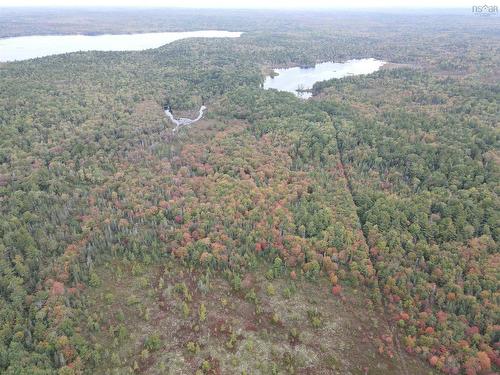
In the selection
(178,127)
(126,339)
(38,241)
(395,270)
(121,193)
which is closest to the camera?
(126,339)

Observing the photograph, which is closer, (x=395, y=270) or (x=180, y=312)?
(x=180, y=312)

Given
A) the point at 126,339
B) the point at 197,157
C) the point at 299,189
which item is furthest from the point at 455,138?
the point at 126,339

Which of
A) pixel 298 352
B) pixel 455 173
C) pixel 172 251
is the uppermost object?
pixel 455 173

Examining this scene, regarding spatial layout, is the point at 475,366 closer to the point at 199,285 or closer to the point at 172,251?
the point at 199,285

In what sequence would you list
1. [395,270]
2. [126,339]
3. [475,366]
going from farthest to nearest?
[395,270] → [126,339] → [475,366]

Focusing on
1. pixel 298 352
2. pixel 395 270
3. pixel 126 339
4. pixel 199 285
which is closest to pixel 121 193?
pixel 199 285

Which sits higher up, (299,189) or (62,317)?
(299,189)
